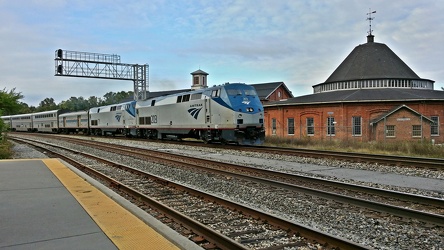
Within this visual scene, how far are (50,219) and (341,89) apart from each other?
4896 cm

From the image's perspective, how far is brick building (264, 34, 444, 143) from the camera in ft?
108

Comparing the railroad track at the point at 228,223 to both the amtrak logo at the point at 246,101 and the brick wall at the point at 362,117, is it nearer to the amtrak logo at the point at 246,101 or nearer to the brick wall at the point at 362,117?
the amtrak logo at the point at 246,101

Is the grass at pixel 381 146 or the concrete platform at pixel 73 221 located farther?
the grass at pixel 381 146

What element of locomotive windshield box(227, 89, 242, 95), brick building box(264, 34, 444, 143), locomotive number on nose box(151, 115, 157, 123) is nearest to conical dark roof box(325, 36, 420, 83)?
brick building box(264, 34, 444, 143)

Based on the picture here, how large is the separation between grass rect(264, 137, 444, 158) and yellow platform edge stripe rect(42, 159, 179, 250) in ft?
52.2

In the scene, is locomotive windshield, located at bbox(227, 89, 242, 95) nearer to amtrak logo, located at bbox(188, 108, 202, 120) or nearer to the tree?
amtrak logo, located at bbox(188, 108, 202, 120)

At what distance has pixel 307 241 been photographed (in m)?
5.23

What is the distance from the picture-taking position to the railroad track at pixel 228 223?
5102mm

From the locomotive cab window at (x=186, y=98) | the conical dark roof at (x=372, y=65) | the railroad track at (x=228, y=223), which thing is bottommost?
the railroad track at (x=228, y=223)

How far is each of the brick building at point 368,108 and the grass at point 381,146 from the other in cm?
372

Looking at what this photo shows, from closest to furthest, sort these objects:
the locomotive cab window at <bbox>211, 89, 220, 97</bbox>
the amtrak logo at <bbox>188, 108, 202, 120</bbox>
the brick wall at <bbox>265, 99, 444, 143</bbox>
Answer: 1. the locomotive cab window at <bbox>211, 89, 220, 97</bbox>
2. the amtrak logo at <bbox>188, 108, 202, 120</bbox>
3. the brick wall at <bbox>265, 99, 444, 143</bbox>

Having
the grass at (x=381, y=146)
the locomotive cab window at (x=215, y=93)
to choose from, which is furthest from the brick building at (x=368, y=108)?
the locomotive cab window at (x=215, y=93)

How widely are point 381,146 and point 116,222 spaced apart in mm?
19086

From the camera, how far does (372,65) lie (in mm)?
50219
